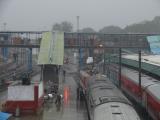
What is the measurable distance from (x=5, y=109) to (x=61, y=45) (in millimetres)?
25291

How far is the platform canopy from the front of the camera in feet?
160

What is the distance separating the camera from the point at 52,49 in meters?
53.8

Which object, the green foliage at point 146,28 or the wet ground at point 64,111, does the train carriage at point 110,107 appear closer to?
the wet ground at point 64,111

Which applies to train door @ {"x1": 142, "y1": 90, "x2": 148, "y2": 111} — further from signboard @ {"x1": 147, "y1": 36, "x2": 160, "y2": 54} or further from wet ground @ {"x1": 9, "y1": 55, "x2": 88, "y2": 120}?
signboard @ {"x1": 147, "y1": 36, "x2": 160, "y2": 54}

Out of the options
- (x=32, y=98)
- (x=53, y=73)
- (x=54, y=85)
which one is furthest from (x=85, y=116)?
(x=53, y=73)

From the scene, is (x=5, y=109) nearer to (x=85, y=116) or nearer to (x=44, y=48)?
(x=85, y=116)

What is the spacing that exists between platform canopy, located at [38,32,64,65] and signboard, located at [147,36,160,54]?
1216cm

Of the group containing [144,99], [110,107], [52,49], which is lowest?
[144,99]

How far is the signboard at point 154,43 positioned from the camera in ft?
200

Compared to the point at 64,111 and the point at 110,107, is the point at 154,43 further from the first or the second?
the point at 110,107

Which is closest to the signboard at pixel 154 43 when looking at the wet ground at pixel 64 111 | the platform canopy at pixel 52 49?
the platform canopy at pixel 52 49

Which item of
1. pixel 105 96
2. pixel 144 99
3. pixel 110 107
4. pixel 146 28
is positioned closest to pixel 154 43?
pixel 144 99

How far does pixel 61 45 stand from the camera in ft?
183

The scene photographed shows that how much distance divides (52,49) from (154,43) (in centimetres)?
1542
